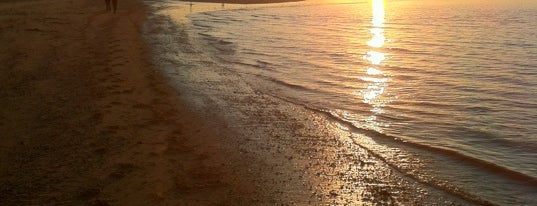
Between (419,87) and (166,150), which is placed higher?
(419,87)

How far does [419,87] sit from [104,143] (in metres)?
7.26

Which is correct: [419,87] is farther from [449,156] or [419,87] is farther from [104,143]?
[104,143]

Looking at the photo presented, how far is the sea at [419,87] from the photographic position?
254 inches

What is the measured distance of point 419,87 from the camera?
11.3 m

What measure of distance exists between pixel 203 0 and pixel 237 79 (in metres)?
46.2

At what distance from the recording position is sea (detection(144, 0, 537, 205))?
646cm

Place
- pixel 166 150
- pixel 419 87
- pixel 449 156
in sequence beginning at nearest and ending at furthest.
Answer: pixel 166 150, pixel 449 156, pixel 419 87

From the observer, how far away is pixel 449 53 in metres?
17.2

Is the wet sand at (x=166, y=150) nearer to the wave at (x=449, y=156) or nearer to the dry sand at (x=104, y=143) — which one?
the dry sand at (x=104, y=143)

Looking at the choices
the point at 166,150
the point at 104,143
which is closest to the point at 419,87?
the point at 166,150

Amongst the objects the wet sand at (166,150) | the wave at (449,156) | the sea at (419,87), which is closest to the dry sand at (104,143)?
the wet sand at (166,150)

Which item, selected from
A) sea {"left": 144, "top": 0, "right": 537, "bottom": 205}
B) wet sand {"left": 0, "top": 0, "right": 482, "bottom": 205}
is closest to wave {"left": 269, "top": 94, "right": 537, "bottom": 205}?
sea {"left": 144, "top": 0, "right": 537, "bottom": 205}

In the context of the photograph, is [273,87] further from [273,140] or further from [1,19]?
[1,19]

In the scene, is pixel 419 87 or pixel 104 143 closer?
pixel 104 143
